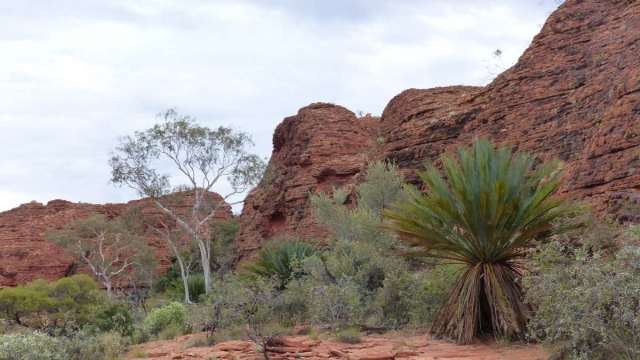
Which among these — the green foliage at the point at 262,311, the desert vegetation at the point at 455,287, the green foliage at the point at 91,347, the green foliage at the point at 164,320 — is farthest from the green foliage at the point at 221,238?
the green foliage at the point at 262,311

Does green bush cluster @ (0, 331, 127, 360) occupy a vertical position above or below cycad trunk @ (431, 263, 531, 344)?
below

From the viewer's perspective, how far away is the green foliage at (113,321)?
14.9m

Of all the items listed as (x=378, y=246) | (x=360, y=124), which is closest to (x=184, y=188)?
(x=360, y=124)

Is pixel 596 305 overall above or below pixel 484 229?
below

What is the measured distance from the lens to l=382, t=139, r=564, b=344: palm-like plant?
9.70 m

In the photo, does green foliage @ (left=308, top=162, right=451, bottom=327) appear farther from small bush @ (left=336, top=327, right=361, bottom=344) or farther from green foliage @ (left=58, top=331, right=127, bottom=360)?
green foliage @ (left=58, top=331, right=127, bottom=360)

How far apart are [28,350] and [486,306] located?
7.88m

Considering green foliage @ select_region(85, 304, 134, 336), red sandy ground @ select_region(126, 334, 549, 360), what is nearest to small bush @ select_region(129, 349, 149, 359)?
red sandy ground @ select_region(126, 334, 549, 360)

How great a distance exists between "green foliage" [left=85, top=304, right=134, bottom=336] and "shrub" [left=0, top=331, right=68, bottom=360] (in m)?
2.66

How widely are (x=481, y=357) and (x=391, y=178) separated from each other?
46.4ft

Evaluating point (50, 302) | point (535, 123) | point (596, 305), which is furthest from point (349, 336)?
point (50, 302)

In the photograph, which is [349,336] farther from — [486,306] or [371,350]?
[486,306]

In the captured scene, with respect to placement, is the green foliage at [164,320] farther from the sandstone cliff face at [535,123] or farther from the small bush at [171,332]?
the sandstone cliff face at [535,123]

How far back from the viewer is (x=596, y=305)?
23.2ft
